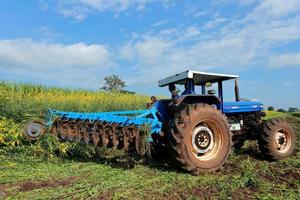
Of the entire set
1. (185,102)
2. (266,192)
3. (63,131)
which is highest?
(185,102)

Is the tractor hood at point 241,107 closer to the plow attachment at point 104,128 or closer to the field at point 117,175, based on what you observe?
the field at point 117,175

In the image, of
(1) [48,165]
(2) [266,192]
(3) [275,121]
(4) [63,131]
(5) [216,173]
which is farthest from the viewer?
(3) [275,121]

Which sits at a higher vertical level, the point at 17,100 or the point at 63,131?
the point at 17,100

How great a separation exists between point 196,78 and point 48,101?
6.15m

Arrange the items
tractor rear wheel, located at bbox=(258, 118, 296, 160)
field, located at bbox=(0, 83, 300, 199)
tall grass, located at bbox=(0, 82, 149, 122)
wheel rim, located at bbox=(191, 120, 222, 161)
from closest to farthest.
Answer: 1. field, located at bbox=(0, 83, 300, 199)
2. wheel rim, located at bbox=(191, 120, 222, 161)
3. tractor rear wheel, located at bbox=(258, 118, 296, 160)
4. tall grass, located at bbox=(0, 82, 149, 122)

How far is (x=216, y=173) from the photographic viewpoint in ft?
21.4

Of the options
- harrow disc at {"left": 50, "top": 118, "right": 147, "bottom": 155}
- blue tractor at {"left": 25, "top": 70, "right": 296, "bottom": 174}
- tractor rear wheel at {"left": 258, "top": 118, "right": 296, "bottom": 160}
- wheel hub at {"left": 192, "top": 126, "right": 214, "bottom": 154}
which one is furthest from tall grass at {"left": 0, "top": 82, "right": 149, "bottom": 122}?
tractor rear wheel at {"left": 258, "top": 118, "right": 296, "bottom": 160}

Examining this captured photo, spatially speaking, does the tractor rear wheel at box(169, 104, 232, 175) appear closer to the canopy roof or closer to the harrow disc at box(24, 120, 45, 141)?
the canopy roof

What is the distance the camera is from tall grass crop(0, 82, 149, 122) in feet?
34.0

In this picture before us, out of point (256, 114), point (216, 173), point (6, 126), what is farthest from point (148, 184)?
point (256, 114)

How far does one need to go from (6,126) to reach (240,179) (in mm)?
4989

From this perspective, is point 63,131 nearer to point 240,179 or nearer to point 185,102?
point 185,102

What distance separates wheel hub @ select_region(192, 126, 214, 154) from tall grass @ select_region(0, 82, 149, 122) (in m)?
4.82

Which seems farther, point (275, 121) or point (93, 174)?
point (275, 121)
